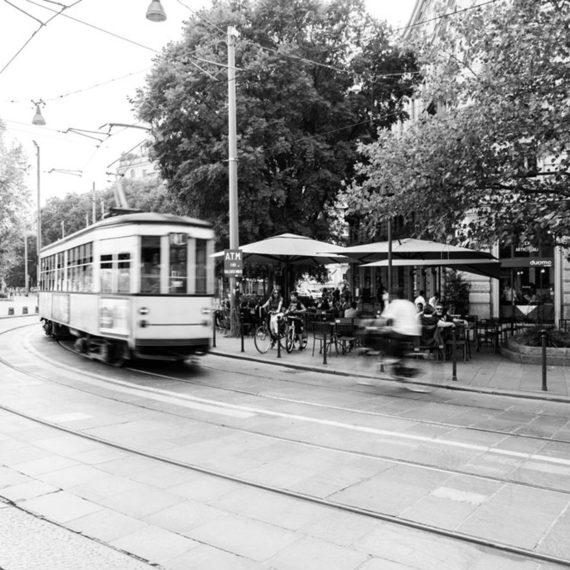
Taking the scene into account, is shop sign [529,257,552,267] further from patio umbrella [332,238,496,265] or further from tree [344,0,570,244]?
tree [344,0,570,244]

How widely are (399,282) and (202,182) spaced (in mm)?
15000

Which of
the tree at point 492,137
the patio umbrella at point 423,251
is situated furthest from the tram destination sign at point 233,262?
the tree at point 492,137

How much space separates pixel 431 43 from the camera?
500 inches

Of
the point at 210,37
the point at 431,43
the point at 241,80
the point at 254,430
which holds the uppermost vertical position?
the point at 210,37

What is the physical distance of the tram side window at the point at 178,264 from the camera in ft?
38.5

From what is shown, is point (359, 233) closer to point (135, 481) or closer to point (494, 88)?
point (494, 88)

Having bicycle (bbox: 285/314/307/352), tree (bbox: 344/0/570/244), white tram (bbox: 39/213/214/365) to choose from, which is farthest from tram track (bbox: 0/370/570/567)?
bicycle (bbox: 285/314/307/352)

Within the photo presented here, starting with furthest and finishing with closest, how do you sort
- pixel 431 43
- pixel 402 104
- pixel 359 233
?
1. pixel 359 233
2. pixel 402 104
3. pixel 431 43

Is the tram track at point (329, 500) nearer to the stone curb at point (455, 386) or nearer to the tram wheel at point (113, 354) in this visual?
the stone curb at point (455, 386)

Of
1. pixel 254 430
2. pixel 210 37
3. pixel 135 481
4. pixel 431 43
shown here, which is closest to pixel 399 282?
pixel 210 37

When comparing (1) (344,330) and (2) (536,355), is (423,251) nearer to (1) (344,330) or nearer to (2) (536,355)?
(1) (344,330)

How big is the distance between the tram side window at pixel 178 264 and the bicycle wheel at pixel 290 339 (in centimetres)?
466

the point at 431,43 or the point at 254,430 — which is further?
the point at 431,43

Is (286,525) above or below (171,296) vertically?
below
